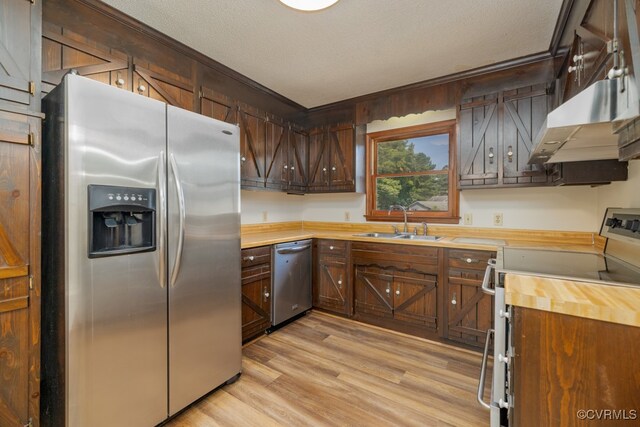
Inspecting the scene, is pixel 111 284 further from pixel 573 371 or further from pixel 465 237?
pixel 465 237

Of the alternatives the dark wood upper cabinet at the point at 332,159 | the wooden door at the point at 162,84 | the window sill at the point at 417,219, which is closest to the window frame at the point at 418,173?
the window sill at the point at 417,219

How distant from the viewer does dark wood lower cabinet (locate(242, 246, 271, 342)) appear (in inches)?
98.4

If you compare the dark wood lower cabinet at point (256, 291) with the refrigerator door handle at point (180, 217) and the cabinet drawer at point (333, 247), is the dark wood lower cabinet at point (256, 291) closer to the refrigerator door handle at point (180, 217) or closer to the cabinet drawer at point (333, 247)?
the cabinet drawer at point (333, 247)

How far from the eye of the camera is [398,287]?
2.83m

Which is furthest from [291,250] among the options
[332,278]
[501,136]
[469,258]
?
[501,136]

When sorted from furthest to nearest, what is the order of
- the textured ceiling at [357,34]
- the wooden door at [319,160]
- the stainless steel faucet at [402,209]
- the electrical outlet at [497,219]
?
the wooden door at [319,160], the stainless steel faucet at [402,209], the electrical outlet at [497,219], the textured ceiling at [357,34]

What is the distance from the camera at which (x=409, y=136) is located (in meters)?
3.39

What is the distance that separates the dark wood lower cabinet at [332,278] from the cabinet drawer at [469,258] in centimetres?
106

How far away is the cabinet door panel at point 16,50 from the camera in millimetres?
1299

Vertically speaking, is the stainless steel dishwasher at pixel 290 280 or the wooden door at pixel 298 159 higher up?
the wooden door at pixel 298 159

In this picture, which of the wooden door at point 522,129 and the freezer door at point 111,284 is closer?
the freezer door at point 111,284

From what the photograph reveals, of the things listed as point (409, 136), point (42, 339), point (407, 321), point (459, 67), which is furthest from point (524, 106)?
point (42, 339)

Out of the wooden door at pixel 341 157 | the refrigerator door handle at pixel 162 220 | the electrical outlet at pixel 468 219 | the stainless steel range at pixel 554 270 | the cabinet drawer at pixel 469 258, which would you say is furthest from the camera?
the wooden door at pixel 341 157

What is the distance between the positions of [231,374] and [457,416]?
148 centimetres
